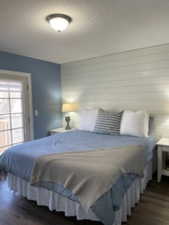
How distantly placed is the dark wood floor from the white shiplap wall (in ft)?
4.93

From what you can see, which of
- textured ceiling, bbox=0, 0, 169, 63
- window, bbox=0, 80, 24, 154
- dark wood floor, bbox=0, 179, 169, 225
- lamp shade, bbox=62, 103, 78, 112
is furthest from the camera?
lamp shade, bbox=62, 103, 78, 112

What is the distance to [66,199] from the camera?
183cm

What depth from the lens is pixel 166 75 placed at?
9.87ft

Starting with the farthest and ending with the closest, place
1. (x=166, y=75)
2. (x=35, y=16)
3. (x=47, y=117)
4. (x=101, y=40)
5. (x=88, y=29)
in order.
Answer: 1. (x=47, y=117)
2. (x=166, y=75)
3. (x=101, y=40)
4. (x=88, y=29)
5. (x=35, y=16)

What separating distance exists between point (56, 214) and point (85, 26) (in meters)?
2.36

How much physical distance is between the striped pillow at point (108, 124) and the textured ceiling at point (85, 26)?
127 cm

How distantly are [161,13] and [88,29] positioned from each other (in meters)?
0.90

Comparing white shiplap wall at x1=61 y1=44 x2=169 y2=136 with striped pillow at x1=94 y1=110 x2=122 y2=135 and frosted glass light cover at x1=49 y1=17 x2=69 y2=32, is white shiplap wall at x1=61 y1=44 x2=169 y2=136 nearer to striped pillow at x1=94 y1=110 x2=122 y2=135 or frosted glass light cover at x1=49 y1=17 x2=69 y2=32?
striped pillow at x1=94 y1=110 x2=122 y2=135

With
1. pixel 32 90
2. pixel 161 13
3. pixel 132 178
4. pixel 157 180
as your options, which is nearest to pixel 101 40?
pixel 161 13

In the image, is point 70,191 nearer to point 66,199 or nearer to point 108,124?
point 66,199

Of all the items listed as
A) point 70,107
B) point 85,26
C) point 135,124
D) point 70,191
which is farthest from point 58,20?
point 70,107

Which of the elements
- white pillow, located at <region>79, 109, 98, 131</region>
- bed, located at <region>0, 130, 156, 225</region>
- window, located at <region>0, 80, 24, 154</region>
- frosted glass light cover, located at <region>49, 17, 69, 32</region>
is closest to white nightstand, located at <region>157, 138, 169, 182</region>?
bed, located at <region>0, 130, 156, 225</region>

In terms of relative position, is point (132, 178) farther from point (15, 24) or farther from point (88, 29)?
point (15, 24)

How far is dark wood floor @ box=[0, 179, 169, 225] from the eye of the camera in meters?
1.86
